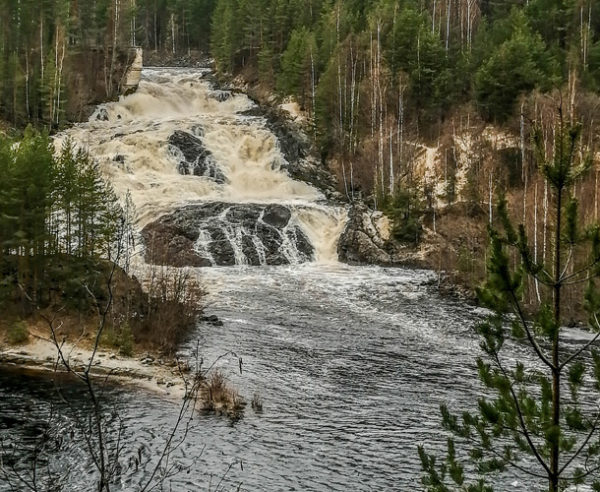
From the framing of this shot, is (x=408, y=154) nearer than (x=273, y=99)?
Yes

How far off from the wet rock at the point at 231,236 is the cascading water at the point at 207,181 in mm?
61

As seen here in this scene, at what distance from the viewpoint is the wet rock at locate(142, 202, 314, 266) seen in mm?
36969

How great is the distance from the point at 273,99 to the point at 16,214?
39948 mm

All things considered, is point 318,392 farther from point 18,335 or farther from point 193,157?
point 193,157

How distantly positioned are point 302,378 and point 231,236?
65.7 ft

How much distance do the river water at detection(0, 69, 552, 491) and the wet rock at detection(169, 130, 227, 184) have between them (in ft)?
8.86

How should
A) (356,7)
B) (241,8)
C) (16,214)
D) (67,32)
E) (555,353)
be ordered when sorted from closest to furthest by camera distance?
(555,353) → (16,214) → (67,32) → (356,7) → (241,8)

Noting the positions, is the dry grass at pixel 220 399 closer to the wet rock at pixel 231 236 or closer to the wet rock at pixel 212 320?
the wet rock at pixel 212 320

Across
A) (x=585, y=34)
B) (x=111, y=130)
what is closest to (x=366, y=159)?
(x=585, y=34)

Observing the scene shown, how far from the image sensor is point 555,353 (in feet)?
21.1

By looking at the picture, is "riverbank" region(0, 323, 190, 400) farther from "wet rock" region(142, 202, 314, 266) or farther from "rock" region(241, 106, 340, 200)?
"rock" region(241, 106, 340, 200)

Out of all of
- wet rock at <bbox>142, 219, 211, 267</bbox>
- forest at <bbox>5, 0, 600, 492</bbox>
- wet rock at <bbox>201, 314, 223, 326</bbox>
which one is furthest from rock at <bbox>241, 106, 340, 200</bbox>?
wet rock at <bbox>201, 314, 223, 326</bbox>

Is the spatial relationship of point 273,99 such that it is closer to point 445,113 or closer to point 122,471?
point 445,113

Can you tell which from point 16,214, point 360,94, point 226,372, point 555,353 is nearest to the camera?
point 555,353
